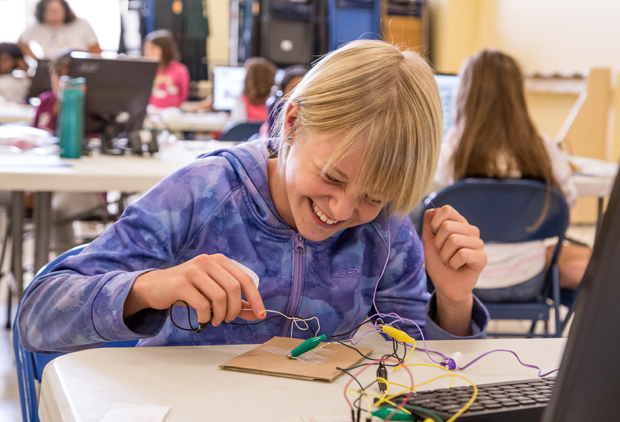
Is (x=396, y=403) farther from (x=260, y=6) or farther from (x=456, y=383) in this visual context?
(x=260, y=6)

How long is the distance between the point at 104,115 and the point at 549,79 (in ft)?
13.3

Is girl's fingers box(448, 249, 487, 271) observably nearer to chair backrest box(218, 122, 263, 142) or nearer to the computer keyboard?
the computer keyboard

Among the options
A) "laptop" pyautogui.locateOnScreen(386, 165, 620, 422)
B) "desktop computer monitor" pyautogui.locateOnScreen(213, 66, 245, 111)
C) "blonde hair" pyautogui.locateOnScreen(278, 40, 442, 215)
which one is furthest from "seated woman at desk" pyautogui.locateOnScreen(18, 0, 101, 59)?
"laptop" pyautogui.locateOnScreen(386, 165, 620, 422)

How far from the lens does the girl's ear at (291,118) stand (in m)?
0.84

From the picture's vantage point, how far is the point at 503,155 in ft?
6.24

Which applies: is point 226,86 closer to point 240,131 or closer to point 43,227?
point 240,131

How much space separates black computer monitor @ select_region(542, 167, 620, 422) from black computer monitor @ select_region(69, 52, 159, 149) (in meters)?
2.10

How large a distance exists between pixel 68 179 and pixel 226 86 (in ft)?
13.1

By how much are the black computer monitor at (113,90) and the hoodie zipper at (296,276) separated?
5.17 ft

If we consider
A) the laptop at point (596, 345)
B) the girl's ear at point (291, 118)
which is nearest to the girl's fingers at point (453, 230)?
the girl's ear at point (291, 118)

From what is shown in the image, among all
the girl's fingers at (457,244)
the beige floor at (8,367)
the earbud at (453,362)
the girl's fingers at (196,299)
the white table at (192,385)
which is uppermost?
the girl's fingers at (457,244)

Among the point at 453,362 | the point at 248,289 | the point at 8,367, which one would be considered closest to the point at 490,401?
the point at 453,362

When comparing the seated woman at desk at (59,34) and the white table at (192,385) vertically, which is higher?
the seated woman at desk at (59,34)

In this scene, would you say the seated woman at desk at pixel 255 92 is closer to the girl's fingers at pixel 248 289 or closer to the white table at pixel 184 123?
the white table at pixel 184 123
